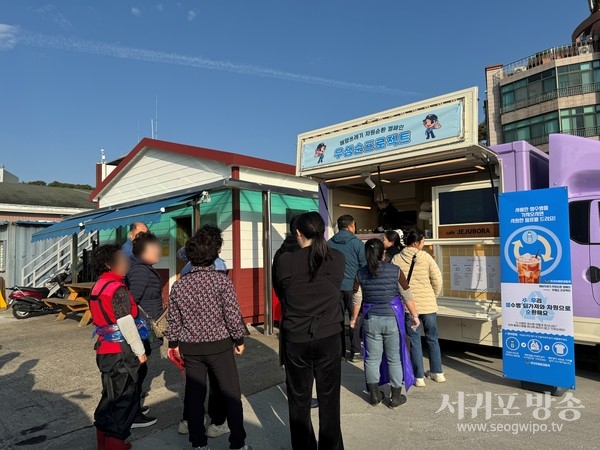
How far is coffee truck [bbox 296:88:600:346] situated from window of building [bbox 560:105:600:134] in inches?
1138

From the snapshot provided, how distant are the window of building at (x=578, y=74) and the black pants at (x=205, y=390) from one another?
34891 mm

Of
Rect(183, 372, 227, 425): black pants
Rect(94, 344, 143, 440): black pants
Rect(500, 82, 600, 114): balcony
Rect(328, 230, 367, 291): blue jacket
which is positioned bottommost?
Rect(183, 372, 227, 425): black pants

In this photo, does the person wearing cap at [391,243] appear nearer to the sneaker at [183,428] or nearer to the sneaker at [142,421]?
the sneaker at [183,428]

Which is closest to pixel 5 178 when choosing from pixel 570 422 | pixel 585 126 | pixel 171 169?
pixel 171 169

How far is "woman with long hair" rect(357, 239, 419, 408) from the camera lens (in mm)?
4000

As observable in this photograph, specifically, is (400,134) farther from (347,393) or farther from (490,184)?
(347,393)

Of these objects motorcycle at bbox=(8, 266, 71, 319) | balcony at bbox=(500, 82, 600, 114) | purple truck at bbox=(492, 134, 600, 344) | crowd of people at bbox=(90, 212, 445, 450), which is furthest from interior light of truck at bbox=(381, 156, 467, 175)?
balcony at bbox=(500, 82, 600, 114)

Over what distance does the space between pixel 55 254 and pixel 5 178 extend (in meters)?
13.1

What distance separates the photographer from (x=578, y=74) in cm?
2933

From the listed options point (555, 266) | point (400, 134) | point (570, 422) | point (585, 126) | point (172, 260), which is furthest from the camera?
point (585, 126)

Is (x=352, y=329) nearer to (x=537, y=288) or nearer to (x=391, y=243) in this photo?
(x=391, y=243)

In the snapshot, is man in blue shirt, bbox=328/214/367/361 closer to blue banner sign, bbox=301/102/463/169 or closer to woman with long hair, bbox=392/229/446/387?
woman with long hair, bbox=392/229/446/387

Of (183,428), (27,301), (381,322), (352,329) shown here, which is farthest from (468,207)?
(27,301)

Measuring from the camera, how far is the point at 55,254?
1425 cm
